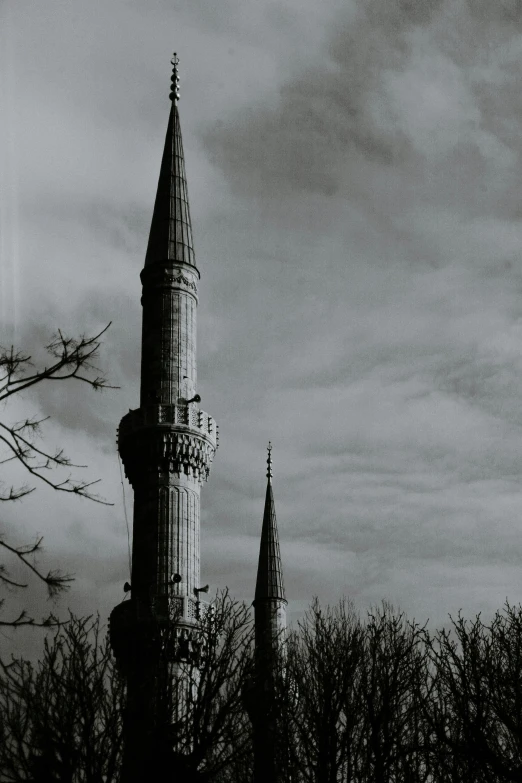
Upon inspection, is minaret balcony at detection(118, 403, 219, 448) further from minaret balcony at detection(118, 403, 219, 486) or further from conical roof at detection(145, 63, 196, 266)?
conical roof at detection(145, 63, 196, 266)

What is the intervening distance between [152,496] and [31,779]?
19643 mm

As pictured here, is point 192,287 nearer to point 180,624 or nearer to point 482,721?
point 180,624

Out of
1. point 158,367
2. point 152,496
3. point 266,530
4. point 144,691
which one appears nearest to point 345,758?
point 144,691

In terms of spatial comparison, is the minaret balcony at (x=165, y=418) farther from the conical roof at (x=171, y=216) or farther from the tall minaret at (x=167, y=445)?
the conical roof at (x=171, y=216)

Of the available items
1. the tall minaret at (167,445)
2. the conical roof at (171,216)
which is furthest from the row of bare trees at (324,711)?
the conical roof at (171,216)

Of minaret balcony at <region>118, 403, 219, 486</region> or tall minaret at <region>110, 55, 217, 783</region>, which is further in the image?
minaret balcony at <region>118, 403, 219, 486</region>

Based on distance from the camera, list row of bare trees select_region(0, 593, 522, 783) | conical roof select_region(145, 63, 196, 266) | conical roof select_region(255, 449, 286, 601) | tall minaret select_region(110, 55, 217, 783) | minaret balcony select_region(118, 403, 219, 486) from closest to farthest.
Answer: row of bare trees select_region(0, 593, 522, 783), tall minaret select_region(110, 55, 217, 783), minaret balcony select_region(118, 403, 219, 486), conical roof select_region(145, 63, 196, 266), conical roof select_region(255, 449, 286, 601)

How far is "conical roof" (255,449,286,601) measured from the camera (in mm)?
55094

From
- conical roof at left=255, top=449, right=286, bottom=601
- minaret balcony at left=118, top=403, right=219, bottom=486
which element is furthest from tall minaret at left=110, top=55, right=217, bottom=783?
conical roof at left=255, top=449, right=286, bottom=601

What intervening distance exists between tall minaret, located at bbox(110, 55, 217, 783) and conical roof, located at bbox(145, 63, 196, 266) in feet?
0.13

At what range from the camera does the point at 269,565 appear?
183ft

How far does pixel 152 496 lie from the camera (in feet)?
140

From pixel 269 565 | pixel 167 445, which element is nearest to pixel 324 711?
pixel 167 445

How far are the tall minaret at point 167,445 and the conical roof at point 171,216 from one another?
1.5 inches
